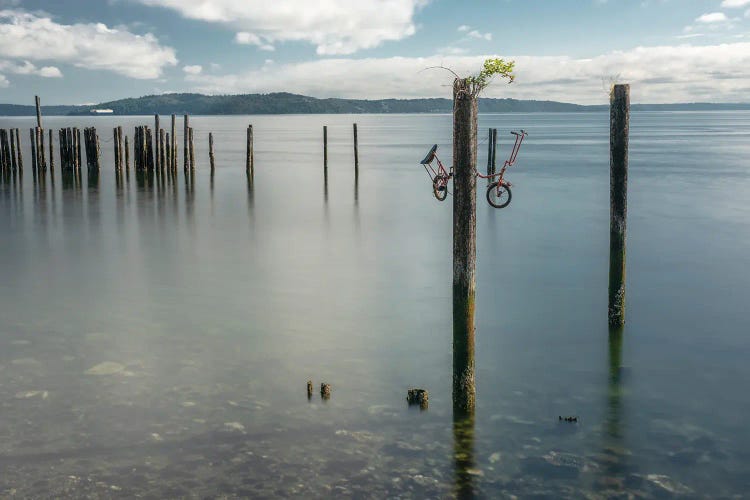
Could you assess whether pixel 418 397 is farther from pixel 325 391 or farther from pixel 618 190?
pixel 618 190

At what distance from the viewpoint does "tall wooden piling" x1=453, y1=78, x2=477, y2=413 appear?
7.69 m

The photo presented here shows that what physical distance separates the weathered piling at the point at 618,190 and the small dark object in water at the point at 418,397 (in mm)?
3841

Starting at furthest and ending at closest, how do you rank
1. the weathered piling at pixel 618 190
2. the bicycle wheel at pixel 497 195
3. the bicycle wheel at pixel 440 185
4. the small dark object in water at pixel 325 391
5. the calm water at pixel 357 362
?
the bicycle wheel at pixel 440 185 → the bicycle wheel at pixel 497 195 → the weathered piling at pixel 618 190 → the small dark object in water at pixel 325 391 → the calm water at pixel 357 362

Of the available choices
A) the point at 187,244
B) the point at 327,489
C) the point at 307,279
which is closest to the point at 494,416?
the point at 327,489

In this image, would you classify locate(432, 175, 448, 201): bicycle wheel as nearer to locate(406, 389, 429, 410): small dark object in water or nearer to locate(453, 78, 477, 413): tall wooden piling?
locate(406, 389, 429, 410): small dark object in water

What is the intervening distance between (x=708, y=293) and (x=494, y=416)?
7657 mm

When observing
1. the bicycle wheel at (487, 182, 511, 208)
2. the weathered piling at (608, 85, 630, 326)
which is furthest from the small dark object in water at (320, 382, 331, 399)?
the bicycle wheel at (487, 182, 511, 208)

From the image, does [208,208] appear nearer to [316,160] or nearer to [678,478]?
[678,478]

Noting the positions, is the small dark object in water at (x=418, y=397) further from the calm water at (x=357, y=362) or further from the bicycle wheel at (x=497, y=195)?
the bicycle wheel at (x=497, y=195)

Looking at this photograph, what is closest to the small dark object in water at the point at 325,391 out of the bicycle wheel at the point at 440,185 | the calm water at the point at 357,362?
the calm water at the point at 357,362

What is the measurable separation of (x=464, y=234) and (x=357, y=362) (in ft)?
10.3

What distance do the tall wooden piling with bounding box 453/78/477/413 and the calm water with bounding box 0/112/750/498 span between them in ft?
1.34

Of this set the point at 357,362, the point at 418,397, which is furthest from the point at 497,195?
the point at 418,397

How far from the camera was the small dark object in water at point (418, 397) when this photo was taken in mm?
8672
